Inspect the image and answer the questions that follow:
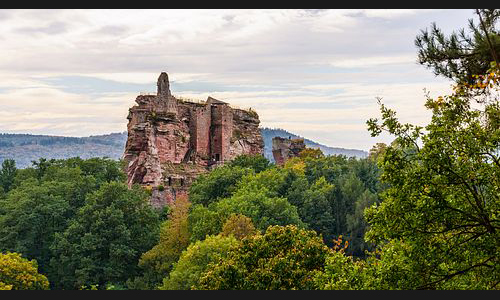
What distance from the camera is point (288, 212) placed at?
41.9 meters

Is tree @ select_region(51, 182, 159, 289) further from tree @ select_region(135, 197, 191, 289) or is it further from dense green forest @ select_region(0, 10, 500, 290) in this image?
tree @ select_region(135, 197, 191, 289)

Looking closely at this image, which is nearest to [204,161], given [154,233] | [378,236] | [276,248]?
[154,233]

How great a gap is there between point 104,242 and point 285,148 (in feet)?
163

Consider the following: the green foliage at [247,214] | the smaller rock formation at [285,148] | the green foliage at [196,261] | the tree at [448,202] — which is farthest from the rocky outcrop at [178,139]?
the tree at [448,202]

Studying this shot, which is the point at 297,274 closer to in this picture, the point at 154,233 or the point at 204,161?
the point at 154,233

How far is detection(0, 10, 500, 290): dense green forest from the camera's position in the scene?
14102 mm

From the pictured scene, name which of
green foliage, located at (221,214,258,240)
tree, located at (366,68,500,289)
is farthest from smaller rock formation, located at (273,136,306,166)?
tree, located at (366,68,500,289)

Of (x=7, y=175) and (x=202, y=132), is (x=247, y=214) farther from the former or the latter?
(x=202, y=132)

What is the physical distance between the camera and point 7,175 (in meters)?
63.8

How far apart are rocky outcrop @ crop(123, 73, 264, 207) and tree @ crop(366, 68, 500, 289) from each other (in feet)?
176

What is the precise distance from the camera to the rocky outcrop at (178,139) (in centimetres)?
6831

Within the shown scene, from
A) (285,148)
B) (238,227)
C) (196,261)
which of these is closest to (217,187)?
(238,227)

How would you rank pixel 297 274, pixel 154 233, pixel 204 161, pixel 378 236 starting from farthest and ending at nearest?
Result: 1. pixel 204 161
2. pixel 154 233
3. pixel 297 274
4. pixel 378 236

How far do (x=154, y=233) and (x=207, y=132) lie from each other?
35.0 m
